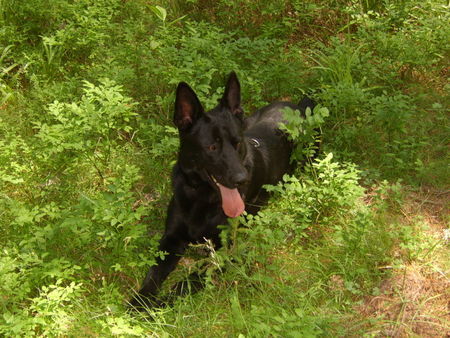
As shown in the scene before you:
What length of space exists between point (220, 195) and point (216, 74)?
2014mm

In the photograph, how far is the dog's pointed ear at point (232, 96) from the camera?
133 inches

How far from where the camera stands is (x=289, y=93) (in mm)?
5203

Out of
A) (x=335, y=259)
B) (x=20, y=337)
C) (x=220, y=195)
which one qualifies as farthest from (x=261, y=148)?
(x=20, y=337)

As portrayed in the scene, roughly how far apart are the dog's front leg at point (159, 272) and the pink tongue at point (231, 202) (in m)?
0.50

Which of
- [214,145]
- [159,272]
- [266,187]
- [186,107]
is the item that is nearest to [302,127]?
[266,187]

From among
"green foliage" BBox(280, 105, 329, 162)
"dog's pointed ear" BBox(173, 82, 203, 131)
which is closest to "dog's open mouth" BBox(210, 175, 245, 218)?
"dog's pointed ear" BBox(173, 82, 203, 131)

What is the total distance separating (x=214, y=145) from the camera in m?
3.27

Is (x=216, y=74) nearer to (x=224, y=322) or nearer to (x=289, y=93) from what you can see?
(x=289, y=93)

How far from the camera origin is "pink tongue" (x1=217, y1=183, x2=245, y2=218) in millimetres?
3297

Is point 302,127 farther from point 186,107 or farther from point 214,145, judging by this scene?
point 186,107

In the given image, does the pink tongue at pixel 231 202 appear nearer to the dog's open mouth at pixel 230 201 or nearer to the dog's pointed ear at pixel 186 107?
the dog's open mouth at pixel 230 201

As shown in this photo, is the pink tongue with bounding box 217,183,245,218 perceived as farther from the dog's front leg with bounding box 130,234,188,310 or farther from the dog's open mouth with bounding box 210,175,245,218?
the dog's front leg with bounding box 130,234,188,310

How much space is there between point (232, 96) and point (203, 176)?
632mm

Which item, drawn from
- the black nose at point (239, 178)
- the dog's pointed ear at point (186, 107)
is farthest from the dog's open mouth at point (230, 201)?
the dog's pointed ear at point (186, 107)
